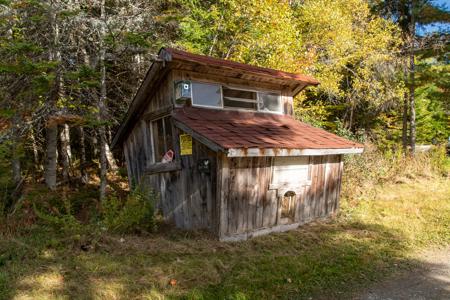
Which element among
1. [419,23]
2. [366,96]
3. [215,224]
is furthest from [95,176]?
[419,23]

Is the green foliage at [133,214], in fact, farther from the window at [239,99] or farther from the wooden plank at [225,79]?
the window at [239,99]

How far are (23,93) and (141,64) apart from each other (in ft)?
14.0

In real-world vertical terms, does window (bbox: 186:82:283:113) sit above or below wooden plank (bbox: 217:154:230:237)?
above

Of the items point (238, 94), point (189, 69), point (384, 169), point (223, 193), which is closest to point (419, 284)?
point (223, 193)

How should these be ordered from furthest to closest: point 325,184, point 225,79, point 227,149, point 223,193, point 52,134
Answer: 1. point 52,134
2. point 325,184
3. point 225,79
4. point 223,193
5. point 227,149

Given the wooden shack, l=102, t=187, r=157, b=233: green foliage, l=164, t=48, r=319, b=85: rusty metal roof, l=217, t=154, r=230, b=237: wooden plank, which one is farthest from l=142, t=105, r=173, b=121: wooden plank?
l=217, t=154, r=230, b=237: wooden plank

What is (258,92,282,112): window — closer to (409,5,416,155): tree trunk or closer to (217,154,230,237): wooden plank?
(217,154,230,237): wooden plank

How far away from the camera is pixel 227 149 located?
18.7 ft

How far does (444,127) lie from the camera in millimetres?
18562

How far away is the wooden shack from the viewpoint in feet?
21.3

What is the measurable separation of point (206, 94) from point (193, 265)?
157 inches

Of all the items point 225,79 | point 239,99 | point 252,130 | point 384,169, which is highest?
point 225,79

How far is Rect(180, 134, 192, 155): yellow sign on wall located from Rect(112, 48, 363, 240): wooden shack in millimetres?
22

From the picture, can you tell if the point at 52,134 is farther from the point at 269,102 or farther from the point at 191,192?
the point at 269,102
